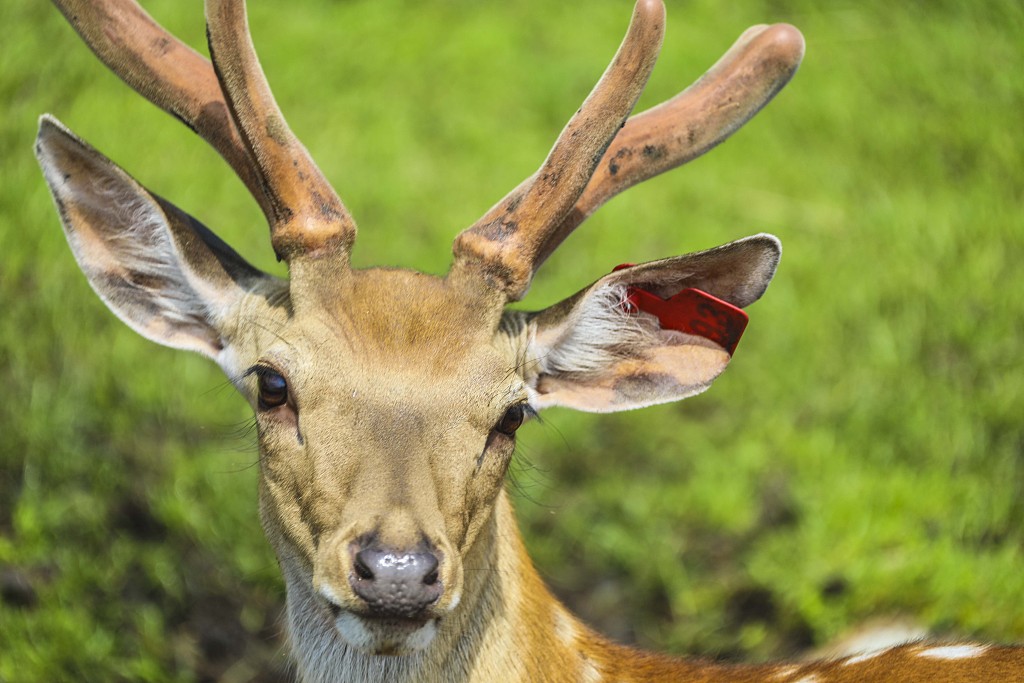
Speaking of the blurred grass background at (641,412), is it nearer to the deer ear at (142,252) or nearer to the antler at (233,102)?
the deer ear at (142,252)

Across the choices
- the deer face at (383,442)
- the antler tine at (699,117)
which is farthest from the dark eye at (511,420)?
the antler tine at (699,117)

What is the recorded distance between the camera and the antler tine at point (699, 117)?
11.4 feet

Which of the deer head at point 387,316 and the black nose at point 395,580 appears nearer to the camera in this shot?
the black nose at point 395,580

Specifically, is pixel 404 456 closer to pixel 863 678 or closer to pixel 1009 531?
pixel 863 678

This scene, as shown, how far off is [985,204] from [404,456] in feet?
16.1

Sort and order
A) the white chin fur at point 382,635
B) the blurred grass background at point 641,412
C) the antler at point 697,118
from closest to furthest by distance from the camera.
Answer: the white chin fur at point 382,635
the antler at point 697,118
the blurred grass background at point 641,412

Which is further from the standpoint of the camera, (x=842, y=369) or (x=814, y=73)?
(x=814, y=73)

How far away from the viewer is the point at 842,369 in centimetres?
595

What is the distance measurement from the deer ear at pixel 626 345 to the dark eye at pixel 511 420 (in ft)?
0.72

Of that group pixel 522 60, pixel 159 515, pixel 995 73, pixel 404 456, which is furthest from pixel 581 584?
pixel 995 73

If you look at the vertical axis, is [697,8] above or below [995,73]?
above

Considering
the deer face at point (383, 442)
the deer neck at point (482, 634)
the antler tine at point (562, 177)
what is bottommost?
Result: the deer neck at point (482, 634)

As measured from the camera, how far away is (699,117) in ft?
11.5

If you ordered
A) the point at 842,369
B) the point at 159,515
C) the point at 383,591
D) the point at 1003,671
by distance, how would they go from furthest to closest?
the point at 842,369 → the point at 159,515 → the point at 1003,671 → the point at 383,591
